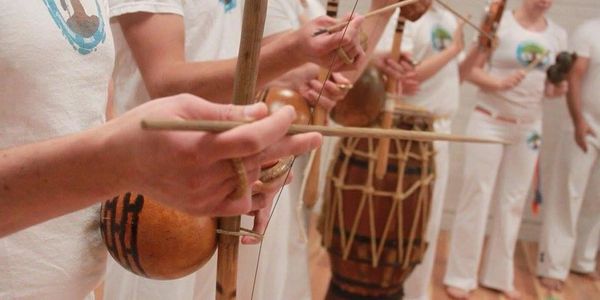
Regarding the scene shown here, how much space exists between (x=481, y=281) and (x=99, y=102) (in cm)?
226

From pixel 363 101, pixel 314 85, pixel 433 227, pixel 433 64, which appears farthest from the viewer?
pixel 433 227

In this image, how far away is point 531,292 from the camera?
2.59 meters

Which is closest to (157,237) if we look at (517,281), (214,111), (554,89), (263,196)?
(263,196)

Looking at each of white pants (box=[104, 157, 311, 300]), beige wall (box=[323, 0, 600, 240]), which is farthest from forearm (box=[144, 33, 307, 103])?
beige wall (box=[323, 0, 600, 240])

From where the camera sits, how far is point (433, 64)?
2068mm

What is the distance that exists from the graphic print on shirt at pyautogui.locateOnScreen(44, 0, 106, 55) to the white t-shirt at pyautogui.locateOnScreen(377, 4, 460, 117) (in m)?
1.56

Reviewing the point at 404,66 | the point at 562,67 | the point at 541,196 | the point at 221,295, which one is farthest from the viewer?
the point at 541,196

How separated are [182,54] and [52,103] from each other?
30 cm

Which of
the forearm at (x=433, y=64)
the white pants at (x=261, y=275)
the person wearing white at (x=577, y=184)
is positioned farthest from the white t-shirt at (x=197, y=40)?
the person wearing white at (x=577, y=184)

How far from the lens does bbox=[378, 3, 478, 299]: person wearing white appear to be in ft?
6.92

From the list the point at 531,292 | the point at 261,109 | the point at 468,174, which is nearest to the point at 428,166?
the point at 468,174

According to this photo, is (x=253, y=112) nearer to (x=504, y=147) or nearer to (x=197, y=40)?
(x=197, y=40)

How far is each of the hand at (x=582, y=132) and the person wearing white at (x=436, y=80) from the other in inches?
28.8

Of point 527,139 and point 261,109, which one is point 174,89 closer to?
point 261,109
